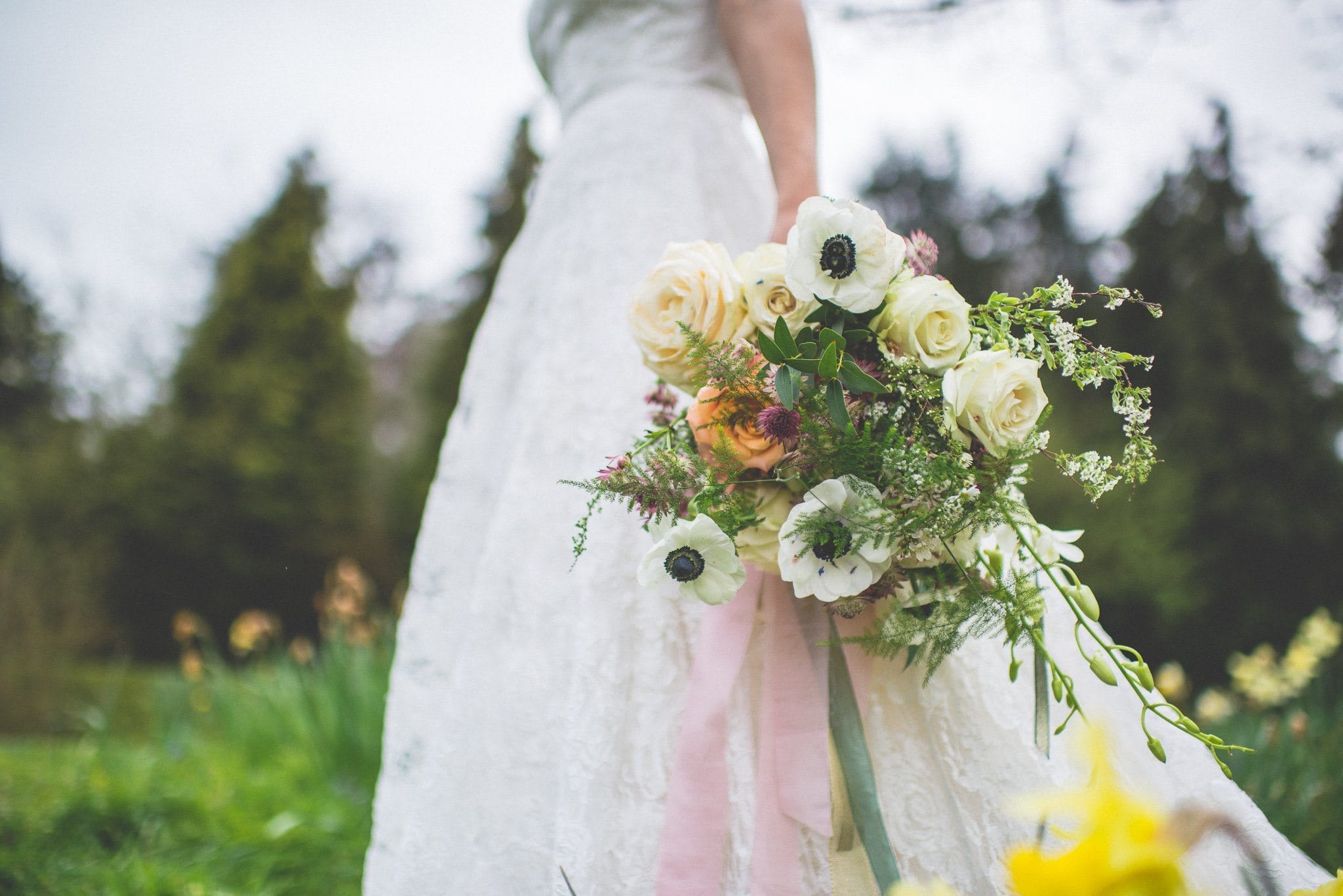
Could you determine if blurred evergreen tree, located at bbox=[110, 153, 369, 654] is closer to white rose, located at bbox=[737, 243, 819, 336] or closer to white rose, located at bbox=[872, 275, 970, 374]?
white rose, located at bbox=[737, 243, 819, 336]

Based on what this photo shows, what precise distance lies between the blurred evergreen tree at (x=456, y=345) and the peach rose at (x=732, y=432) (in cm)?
611

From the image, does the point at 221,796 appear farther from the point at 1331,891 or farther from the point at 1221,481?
the point at 1221,481

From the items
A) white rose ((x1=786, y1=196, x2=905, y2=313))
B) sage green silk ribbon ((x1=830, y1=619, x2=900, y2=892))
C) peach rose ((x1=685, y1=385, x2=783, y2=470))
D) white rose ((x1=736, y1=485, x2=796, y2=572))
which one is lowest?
sage green silk ribbon ((x1=830, y1=619, x2=900, y2=892))

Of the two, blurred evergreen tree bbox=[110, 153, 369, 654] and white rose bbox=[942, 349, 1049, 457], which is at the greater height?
white rose bbox=[942, 349, 1049, 457]

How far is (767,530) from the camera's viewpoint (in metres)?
0.92

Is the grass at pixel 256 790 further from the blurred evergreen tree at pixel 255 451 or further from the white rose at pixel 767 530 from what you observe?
the blurred evergreen tree at pixel 255 451

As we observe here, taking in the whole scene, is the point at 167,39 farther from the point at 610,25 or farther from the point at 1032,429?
the point at 1032,429

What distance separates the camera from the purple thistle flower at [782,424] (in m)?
0.85

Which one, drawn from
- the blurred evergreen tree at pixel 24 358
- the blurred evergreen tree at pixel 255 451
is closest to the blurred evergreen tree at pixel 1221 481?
the blurred evergreen tree at pixel 255 451

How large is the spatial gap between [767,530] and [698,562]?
13 centimetres

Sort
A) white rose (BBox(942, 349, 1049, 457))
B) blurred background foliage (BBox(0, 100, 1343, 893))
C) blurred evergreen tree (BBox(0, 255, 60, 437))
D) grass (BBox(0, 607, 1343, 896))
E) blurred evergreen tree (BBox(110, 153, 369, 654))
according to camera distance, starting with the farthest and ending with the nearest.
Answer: blurred evergreen tree (BBox(0, 255, 60, 437)) < blurred evergreen tree (BBox(110, 153, 369, 654)) < blurred background foliage (BBox(0, 100, 1343, 893)) < grass (BBox(0, 607, 1343, 896)) < white rose (BBox(942, 349, 1049, 457))

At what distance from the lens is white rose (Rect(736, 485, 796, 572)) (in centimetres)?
92

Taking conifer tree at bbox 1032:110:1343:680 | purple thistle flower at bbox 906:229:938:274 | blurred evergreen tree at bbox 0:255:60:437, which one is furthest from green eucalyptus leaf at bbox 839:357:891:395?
blurred evergreen tree at bbox 0:255:60:437

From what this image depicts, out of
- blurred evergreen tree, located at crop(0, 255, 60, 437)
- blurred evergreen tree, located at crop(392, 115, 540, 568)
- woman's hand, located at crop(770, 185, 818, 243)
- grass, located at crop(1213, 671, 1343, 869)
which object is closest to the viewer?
woman's hand, located at crop(770, 185, 818, 243)
